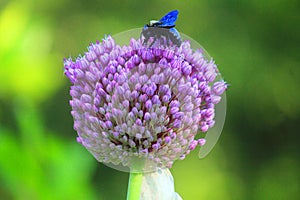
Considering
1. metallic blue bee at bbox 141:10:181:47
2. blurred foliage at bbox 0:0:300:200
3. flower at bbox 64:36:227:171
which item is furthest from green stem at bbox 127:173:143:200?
blurred foliage at bbox 0:0:300:200

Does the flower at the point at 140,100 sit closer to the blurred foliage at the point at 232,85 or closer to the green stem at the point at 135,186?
the green stem at the point at 135,186

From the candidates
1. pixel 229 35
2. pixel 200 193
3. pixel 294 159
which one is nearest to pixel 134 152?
pixel 200 193

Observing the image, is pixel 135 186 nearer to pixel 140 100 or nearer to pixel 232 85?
pixel 140 100

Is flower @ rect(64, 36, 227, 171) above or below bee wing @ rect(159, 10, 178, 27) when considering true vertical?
below

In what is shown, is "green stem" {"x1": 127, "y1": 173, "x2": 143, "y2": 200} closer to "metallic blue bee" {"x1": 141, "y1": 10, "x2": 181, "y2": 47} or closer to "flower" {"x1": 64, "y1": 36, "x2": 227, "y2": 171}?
"flower" {"x1": 64, "y1": 36, "x2": 227, "y2": 171}

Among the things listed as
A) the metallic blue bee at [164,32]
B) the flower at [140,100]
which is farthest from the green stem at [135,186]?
the metallic blue bee at [164,32]
